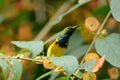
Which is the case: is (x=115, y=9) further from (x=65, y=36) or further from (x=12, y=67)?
(x=12, y=67)

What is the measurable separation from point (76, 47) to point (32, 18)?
3.23ft

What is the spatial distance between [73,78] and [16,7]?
5.00ft

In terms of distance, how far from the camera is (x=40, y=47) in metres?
1.14

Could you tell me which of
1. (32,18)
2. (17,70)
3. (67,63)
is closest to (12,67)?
(17,70)

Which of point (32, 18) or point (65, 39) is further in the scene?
point (32, 18)

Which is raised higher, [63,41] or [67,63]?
[63,41]

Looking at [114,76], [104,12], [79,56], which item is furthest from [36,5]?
[114,76]

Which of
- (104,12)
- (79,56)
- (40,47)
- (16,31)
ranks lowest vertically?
(40,47)

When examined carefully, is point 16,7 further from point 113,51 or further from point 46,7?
point 113,51

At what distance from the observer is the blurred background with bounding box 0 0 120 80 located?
2357 mm

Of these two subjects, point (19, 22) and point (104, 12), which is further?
point (19, 22)

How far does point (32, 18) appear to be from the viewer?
104 inches

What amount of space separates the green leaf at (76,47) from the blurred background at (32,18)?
477 mm

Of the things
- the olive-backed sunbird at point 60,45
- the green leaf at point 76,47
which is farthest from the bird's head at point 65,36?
the green leaf at point 76,47
